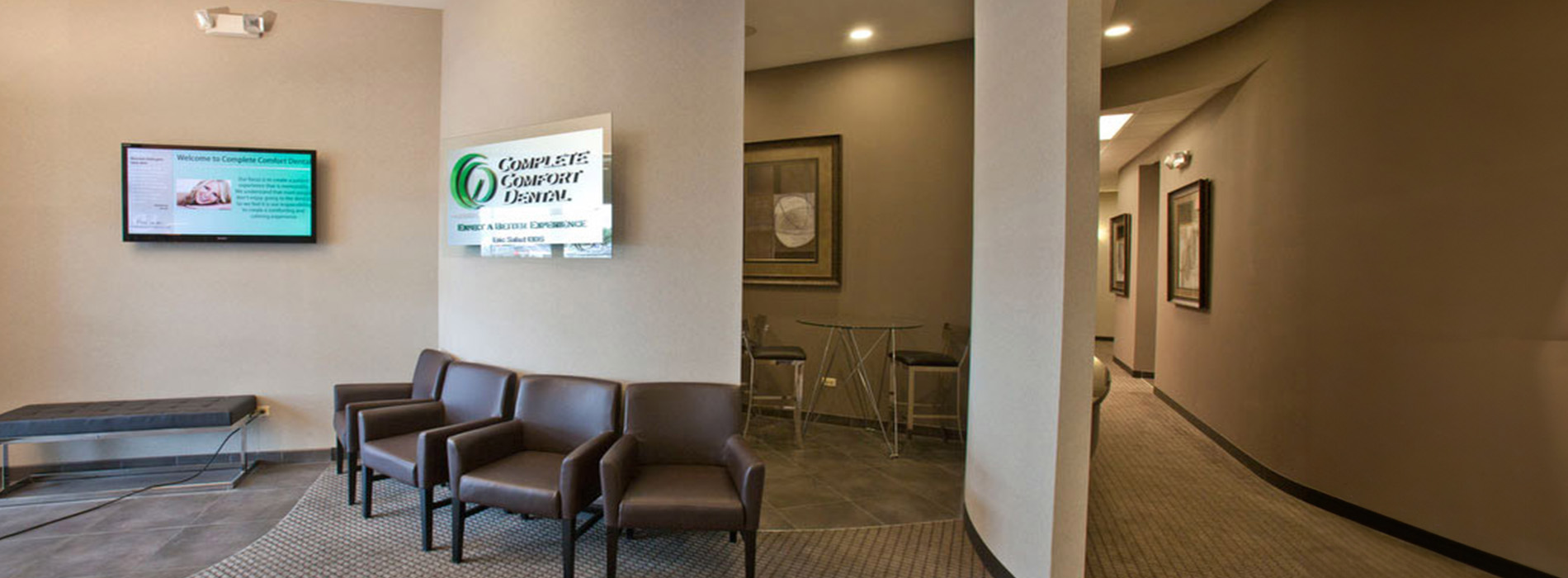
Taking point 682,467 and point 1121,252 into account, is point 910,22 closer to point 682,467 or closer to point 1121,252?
point 682,467

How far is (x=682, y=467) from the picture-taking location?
2.81 meters

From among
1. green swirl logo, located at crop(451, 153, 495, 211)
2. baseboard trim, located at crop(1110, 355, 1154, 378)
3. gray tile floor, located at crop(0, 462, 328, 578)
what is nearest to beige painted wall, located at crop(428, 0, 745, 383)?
green swirl logo, located at crop(451, 153, 495, 211)

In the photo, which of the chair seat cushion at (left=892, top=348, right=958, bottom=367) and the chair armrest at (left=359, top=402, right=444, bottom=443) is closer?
the chair armrest at (left=359, top=402, right=444, bottom=443)

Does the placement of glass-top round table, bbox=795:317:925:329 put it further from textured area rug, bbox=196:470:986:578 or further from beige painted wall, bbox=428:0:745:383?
textured area rug, bbox=196:470:986:578

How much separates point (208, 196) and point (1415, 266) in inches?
260

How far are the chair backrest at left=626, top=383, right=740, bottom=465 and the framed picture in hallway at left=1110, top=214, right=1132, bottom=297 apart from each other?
6.60 m

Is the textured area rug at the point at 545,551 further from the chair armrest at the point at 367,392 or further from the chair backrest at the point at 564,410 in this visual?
the chair armrest at the point at 367,392

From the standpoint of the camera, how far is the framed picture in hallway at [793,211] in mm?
4938

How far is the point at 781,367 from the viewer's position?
520 centimetres

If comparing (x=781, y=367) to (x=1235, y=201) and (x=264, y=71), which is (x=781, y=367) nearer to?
(x=1235, y=201)

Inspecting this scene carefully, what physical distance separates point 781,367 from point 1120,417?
9.89 feet

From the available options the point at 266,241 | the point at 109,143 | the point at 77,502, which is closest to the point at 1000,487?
the point at 266,241

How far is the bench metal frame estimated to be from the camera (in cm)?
325

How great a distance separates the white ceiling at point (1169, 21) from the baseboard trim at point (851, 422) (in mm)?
2865
